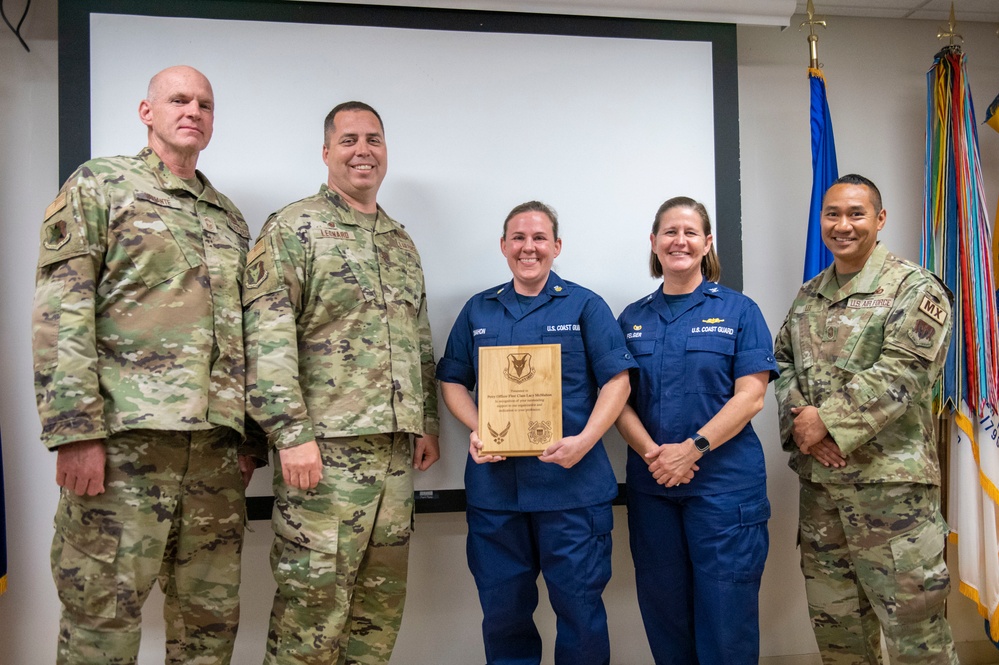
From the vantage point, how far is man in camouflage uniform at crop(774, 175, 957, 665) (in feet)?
7.16

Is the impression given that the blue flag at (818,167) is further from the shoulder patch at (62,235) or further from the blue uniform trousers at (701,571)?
the shoulder patch at (62,235)

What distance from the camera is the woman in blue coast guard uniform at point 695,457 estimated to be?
2.19 meters

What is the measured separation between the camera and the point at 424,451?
2395mm

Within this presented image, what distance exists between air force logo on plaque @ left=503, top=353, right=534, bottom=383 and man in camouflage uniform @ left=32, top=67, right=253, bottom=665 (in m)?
0.80

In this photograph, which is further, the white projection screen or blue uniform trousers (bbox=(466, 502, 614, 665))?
the white projection screen

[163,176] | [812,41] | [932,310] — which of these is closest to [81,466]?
[163,176]

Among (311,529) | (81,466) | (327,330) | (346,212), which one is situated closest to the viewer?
(81,466)

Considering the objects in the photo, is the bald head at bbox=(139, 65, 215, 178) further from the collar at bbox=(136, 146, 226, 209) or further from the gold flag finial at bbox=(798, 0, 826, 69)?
the gold flag finial at bbox=(798, 0, 826, 69)

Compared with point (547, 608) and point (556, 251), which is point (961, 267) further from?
point (547, 608)

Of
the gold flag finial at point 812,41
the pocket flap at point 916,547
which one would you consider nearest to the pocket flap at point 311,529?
the pocket flap at point 916,547

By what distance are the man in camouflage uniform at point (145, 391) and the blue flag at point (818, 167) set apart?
2.21 m

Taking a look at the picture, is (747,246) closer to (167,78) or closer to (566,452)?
(566,452)

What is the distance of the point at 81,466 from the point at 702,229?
1979 millimetres

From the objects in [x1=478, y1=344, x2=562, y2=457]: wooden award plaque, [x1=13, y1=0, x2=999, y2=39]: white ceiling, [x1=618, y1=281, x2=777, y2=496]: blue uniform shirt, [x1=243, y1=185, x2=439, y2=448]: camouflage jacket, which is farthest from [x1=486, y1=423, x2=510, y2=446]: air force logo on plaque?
[x1=13, y1=0, x2=999, y2=39]: white ceiling
